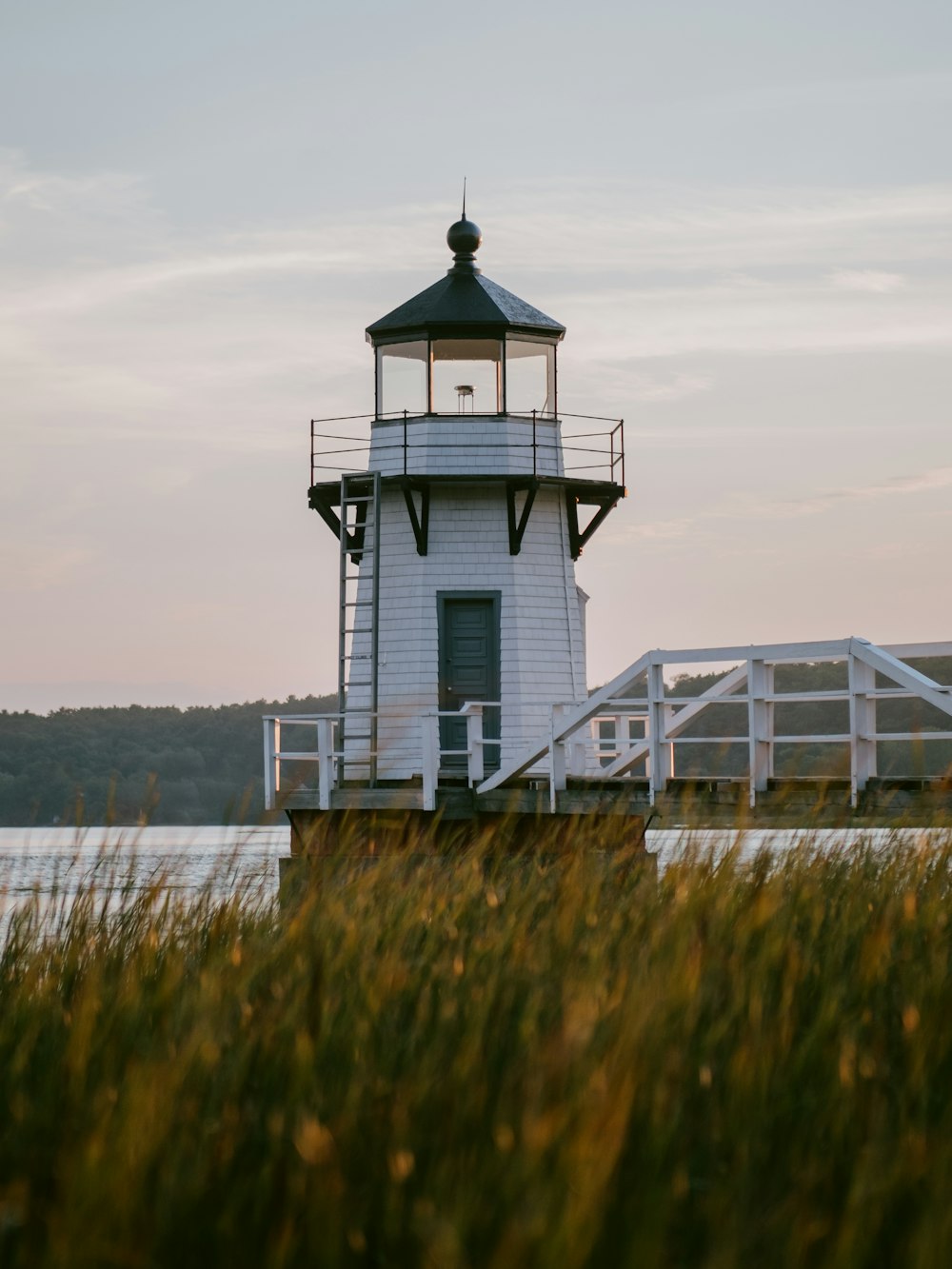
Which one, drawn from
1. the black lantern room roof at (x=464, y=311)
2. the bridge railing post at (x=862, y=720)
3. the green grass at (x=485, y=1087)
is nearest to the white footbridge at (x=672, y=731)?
the bridge railing post at (x=862, y=720)

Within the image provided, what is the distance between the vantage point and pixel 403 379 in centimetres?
2144

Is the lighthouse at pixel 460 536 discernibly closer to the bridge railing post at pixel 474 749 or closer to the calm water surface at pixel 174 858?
Result: the bridge railing post at pixel 474 749

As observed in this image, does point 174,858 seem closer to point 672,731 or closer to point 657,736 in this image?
point 657,736

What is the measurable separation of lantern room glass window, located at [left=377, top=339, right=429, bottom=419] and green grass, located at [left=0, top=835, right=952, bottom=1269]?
53.0ft

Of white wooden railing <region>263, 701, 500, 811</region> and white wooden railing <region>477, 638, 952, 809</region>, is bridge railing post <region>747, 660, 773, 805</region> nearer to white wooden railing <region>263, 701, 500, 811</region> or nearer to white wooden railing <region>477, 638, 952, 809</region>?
white wooden railing <region>477, 638, 952, 809</region>

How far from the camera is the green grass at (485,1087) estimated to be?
9.64 ft

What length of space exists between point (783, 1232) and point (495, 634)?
17943 mm

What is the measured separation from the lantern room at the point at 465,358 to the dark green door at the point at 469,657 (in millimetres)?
2611

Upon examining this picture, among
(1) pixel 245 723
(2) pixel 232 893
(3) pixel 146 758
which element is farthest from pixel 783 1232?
(1) pixel 245 723

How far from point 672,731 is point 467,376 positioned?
7.81 meters

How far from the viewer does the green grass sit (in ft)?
9.64

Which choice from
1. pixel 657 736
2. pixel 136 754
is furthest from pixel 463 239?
pixel 136 754

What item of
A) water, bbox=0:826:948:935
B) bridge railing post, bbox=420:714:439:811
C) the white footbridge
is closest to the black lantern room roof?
the white footbridge

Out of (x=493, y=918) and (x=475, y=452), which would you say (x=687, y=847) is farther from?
(x=475, y=452)
